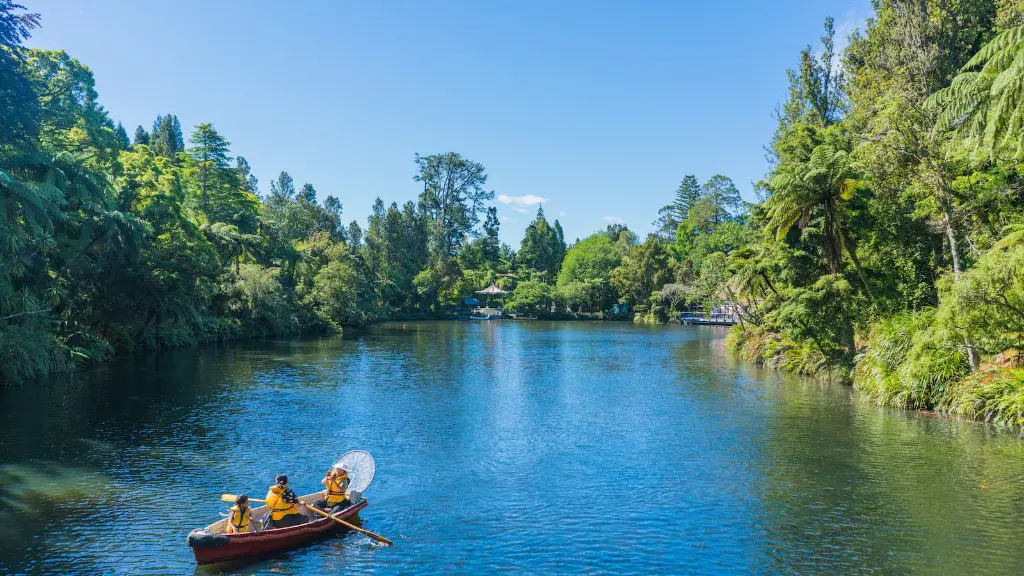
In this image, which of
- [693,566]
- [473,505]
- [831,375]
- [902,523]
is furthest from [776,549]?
[831,375]

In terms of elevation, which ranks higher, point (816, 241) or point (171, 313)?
point (816, 241)

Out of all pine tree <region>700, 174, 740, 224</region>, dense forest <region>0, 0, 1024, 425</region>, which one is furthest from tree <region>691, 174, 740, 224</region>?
dense forest <region>0, 0, 1024, 425</region>

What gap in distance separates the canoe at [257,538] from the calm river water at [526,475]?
306mm

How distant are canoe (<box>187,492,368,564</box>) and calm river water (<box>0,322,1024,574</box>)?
306 millimetres

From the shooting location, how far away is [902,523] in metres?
14.3

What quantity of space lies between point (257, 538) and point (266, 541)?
0.84 feet

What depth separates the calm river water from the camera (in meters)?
12.9

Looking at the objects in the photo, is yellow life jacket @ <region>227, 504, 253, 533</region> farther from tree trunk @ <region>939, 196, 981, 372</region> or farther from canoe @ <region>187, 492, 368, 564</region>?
tree trunk @ <region>939, 196, 981, 372</region>

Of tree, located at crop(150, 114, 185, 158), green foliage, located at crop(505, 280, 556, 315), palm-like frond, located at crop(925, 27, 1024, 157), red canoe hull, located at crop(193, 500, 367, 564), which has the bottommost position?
red canoe hull, located at crop(193, 500, 367, 564)

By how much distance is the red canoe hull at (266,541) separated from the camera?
12.3 metres

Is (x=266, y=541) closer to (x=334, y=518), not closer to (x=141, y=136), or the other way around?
(x=334, y=518)

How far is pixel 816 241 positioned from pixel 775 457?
17725 mm

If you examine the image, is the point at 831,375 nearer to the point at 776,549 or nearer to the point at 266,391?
the point at 776,549

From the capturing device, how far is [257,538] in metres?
12.7
